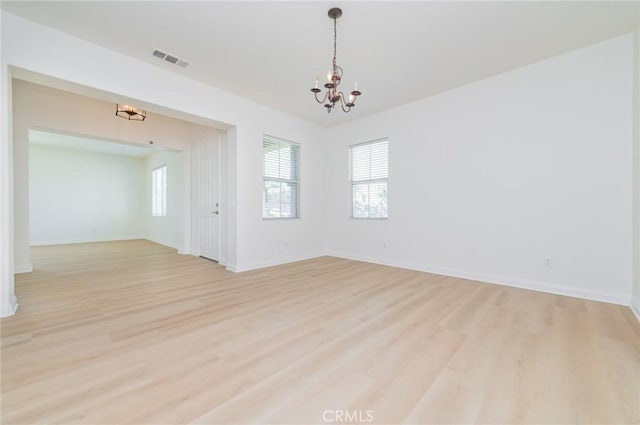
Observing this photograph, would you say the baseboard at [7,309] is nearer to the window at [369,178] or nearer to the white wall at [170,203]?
the white wall at [170,203]

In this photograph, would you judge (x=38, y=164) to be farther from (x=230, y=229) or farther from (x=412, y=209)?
(x=412, y=209)

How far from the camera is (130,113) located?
15.1 ft

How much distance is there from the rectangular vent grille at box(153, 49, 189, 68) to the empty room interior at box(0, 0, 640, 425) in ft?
0.20

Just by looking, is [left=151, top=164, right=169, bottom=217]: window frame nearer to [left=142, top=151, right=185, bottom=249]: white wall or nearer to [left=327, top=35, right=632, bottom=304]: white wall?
[left=142, top=151, right=185, bottom=249]: white wall

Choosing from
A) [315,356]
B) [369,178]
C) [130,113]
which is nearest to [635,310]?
[315,356]

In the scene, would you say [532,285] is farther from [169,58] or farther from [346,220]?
[169,58]

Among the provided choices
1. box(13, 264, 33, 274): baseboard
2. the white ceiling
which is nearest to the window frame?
the white ceiling

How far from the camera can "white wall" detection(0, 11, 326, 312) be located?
249 cm

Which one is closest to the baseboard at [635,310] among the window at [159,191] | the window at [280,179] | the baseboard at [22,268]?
the window at [280,179]

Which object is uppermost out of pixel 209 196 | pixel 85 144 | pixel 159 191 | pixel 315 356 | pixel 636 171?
pixel 85 144

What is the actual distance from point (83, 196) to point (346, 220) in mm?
8253

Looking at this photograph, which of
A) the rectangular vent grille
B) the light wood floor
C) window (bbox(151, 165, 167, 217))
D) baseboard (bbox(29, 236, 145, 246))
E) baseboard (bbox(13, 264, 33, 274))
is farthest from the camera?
window (bbox(151, 165, 167, 217))

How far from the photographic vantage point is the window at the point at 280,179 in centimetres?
489

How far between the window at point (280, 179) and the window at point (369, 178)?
1218 mm
